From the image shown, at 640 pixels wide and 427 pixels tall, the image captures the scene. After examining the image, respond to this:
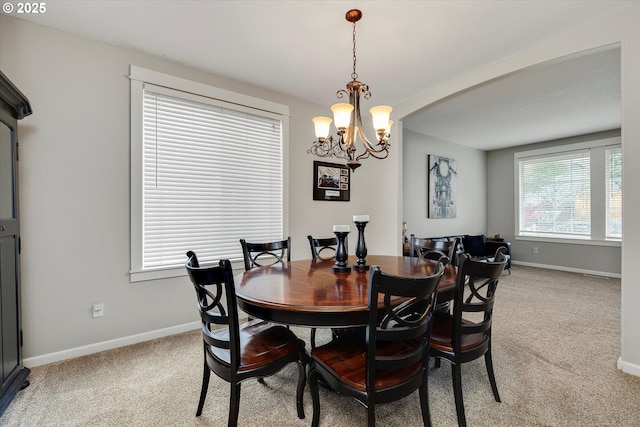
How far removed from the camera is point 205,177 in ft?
9.96

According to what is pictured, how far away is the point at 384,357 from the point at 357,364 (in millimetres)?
204

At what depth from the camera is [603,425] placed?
5.29ft

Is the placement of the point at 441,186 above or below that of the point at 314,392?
above

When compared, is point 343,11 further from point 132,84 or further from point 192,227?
point 192,227

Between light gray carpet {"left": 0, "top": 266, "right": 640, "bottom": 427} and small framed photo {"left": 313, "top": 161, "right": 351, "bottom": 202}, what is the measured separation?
2254 millimetres

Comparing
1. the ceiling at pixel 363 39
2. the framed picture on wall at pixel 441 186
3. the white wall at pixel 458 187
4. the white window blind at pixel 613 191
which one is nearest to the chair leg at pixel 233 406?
the ceiling at pixel 363 39

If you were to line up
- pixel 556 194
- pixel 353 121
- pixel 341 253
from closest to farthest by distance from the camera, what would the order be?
pixel 341 253 → pixel 353 121 → pixel 556 194

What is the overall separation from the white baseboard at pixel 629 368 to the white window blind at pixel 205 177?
3211 mm

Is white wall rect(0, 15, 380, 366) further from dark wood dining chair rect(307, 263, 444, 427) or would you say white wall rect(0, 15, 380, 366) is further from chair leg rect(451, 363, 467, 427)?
chair leg rect(451, 363, 467, 427)

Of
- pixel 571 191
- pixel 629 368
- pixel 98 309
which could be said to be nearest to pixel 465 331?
pixel 629 368

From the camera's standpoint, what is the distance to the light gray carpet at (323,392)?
166 cm

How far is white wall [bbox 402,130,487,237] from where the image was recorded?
17.5 feet

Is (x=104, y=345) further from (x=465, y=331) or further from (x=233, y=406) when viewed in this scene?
(x=465, y=331)

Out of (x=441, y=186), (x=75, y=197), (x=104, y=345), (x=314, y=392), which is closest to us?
(x=314, y=392)
